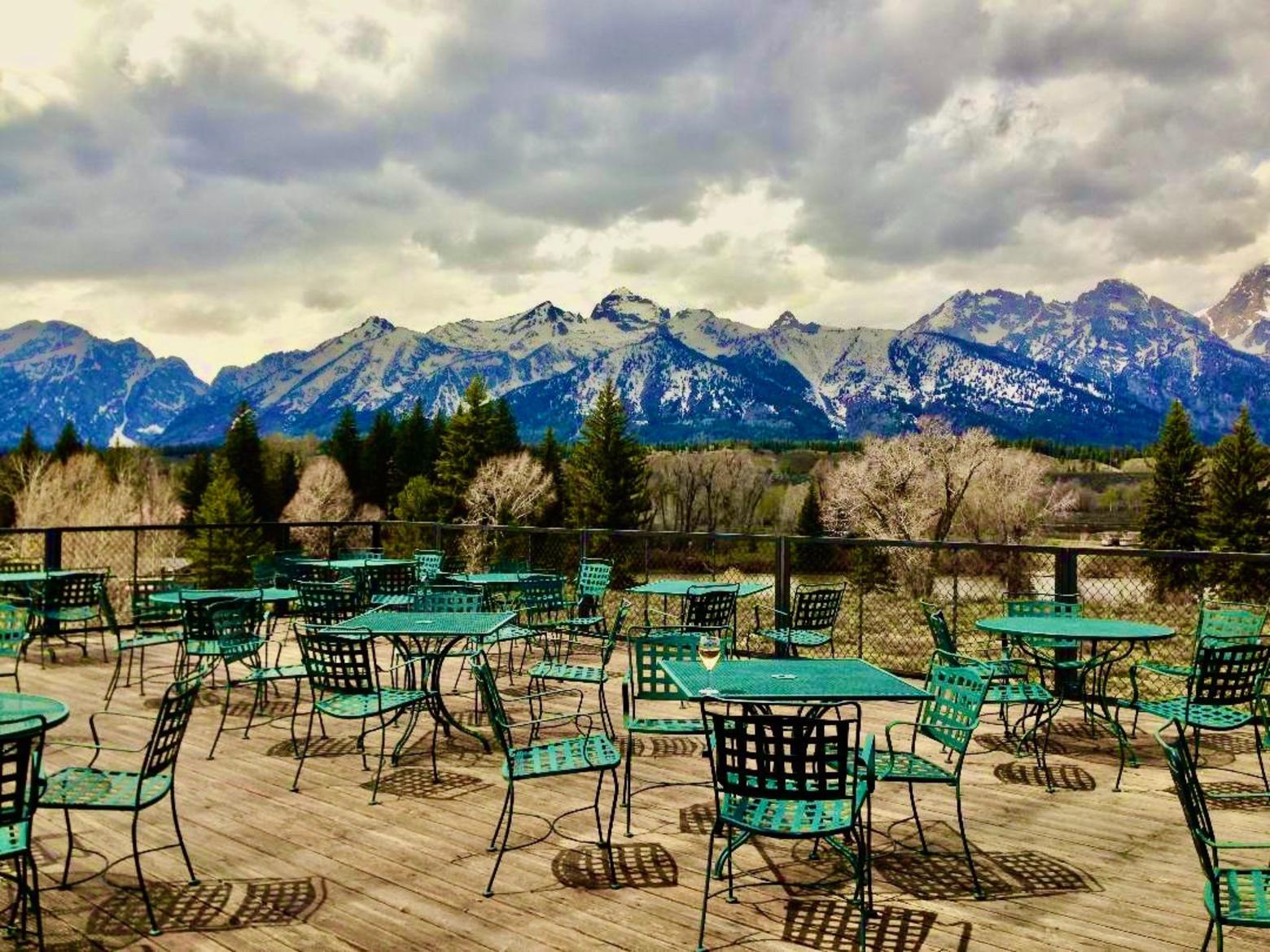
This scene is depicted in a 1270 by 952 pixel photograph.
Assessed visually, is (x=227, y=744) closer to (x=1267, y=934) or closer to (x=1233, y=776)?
(x=1267, y=934)

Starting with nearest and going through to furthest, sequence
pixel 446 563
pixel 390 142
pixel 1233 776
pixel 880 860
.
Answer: pixel 880 860 < pixel 1233 776 < pixel 446 563 < pixel 390 142

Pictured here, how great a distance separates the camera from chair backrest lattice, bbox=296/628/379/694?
473 cm

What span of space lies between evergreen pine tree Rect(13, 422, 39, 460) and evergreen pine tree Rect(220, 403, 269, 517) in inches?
508

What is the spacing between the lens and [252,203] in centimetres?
1259

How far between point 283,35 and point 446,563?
5.82 metres

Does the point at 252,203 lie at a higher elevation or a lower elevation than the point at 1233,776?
higher

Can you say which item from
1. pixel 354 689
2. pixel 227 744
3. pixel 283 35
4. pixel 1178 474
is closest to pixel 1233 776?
pixel 354 689

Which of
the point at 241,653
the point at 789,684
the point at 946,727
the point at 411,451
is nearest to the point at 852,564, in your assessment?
the point at 241,653

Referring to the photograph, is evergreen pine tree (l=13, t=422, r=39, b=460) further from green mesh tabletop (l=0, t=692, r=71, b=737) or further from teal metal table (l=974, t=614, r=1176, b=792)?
teal metal table (l=974, t=614, r=1176, b=792)

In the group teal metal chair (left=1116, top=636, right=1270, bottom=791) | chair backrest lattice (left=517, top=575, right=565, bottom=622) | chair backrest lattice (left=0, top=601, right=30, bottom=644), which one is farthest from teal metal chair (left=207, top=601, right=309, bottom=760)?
teal metal chair (left=1116, top=636, right=1270, bottom=791)

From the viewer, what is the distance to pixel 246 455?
68750 mm

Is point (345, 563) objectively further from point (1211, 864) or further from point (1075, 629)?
point (1211, 864)

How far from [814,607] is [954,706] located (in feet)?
12.6

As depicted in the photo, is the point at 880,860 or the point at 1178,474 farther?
the point at 1178,474
